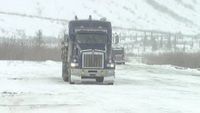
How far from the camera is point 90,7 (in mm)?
184000

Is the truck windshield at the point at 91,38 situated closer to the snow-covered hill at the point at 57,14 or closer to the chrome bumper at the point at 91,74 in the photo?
the chrome bumper at the point at 91,74

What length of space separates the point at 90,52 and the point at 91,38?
106cm

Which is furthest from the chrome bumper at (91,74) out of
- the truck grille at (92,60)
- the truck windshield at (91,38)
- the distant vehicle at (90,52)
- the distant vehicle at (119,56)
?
the distant vehicle at (119,56)

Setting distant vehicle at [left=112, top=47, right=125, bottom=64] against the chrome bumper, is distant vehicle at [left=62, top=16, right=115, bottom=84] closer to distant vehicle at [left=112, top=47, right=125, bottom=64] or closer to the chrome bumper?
the chrome bumper

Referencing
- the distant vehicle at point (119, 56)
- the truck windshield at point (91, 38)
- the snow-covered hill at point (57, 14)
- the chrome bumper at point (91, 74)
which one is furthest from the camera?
the snow-covered hill at point (57, 14)

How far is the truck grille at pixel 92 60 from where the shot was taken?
102 feet

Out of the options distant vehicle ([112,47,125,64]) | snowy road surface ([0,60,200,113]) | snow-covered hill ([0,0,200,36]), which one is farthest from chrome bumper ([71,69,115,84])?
snow-covered hill ([0,0,200,36])

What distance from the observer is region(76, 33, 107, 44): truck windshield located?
31828 millimetres

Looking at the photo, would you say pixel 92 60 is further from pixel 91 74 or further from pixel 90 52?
pixel 91 74

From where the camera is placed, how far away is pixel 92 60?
103ft

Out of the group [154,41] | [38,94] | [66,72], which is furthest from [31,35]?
[38,94]

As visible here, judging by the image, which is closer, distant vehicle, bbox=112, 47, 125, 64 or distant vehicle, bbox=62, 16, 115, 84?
distant vehicle, bbox=62, 16, 115, 84

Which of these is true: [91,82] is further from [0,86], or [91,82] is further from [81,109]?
[81,109]

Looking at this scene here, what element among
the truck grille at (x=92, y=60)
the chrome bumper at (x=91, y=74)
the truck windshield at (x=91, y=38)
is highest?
the truck windshield at (x=91, y=38)
